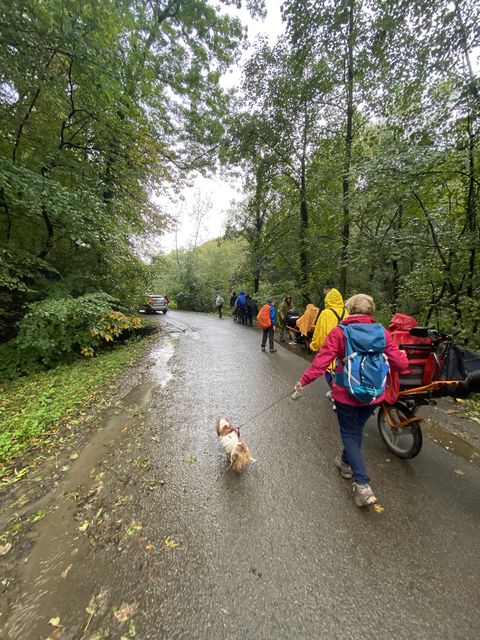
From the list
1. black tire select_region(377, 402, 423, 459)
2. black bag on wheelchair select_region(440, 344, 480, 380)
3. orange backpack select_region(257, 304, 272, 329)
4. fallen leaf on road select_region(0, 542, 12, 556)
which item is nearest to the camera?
fallen leaf on road select_region(0, 542, 12, 556)

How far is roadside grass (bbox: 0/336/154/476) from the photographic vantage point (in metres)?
3.58

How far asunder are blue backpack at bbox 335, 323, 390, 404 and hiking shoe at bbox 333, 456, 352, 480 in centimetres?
89

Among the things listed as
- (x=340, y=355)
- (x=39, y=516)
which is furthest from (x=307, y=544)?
(x=39, y=516)

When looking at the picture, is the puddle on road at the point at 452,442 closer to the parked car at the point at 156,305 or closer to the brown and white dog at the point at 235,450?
the brown and white dog at the point at 235,450

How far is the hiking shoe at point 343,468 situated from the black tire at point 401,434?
746 mm

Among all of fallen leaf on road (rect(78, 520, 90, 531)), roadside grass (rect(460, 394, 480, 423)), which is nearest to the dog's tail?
fallen leaf on road (rect(78, 520, 90, 531))

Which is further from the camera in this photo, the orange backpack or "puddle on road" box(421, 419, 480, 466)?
the orange backpack

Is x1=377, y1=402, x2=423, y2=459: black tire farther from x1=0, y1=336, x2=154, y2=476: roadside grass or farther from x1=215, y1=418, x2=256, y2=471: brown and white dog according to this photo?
x1=0, y1=336, x2=154, y2=476: roadside grass

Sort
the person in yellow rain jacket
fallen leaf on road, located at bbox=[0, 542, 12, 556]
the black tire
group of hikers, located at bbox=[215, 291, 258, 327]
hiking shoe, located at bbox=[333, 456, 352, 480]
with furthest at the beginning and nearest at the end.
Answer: group of hikers, located at bbox=[215, 291, 258, 327] < the person in yellow rain jacket < the black tire < hiking shoe, located at bbox=[333, 456, 352, 480] < fallen leaf on road, located at bbox=[0, 542, 12, 556]

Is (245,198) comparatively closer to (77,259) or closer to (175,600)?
(77,259)

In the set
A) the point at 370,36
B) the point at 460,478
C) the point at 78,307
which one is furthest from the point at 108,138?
the point at 460,478

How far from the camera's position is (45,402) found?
4520 millimetres

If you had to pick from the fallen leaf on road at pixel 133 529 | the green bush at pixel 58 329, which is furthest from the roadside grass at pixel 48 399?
the fallen leaf on road at pixel 133 529

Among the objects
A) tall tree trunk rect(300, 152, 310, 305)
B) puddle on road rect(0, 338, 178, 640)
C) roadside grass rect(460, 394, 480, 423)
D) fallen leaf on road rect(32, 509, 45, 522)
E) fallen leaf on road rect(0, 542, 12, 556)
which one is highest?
tall tree trunk rect(300, 152, 310, 305)
